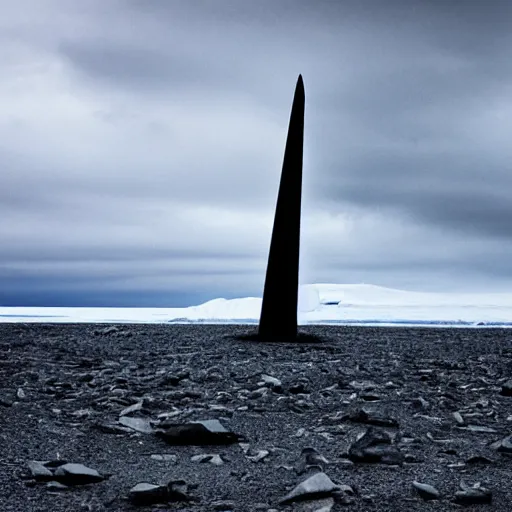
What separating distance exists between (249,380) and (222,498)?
355 centimetres

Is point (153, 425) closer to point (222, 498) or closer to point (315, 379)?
point (222, 498)

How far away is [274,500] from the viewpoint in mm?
4168

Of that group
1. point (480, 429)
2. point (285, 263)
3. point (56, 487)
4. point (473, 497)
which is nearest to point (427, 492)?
point (473, 497)

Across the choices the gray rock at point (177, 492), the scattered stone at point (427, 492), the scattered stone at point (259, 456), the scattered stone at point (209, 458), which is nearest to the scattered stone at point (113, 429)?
the scattered stone at point (209, 458)

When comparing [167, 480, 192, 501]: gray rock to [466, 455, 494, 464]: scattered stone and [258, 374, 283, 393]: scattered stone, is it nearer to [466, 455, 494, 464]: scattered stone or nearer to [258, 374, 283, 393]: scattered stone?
[466, 455, 494, 464]: scattered stone

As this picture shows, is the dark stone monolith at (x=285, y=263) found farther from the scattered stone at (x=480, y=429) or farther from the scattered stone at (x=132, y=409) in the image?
the scattered stone at (x=480, y=429)

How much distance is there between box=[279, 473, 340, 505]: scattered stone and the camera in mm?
4102

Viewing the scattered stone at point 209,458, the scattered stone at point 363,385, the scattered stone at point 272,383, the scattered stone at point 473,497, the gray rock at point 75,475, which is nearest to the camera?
the scattered stone at point 473,497

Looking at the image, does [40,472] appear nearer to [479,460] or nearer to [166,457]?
[166,457]

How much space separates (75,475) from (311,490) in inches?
65.2

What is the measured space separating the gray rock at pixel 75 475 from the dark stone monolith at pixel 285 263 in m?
6.77

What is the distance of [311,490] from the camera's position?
13.5 feet

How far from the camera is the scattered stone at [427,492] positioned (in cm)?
425

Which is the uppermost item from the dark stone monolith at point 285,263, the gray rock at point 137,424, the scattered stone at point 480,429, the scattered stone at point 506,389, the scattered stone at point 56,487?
the dark stone monolith at point 285,263
